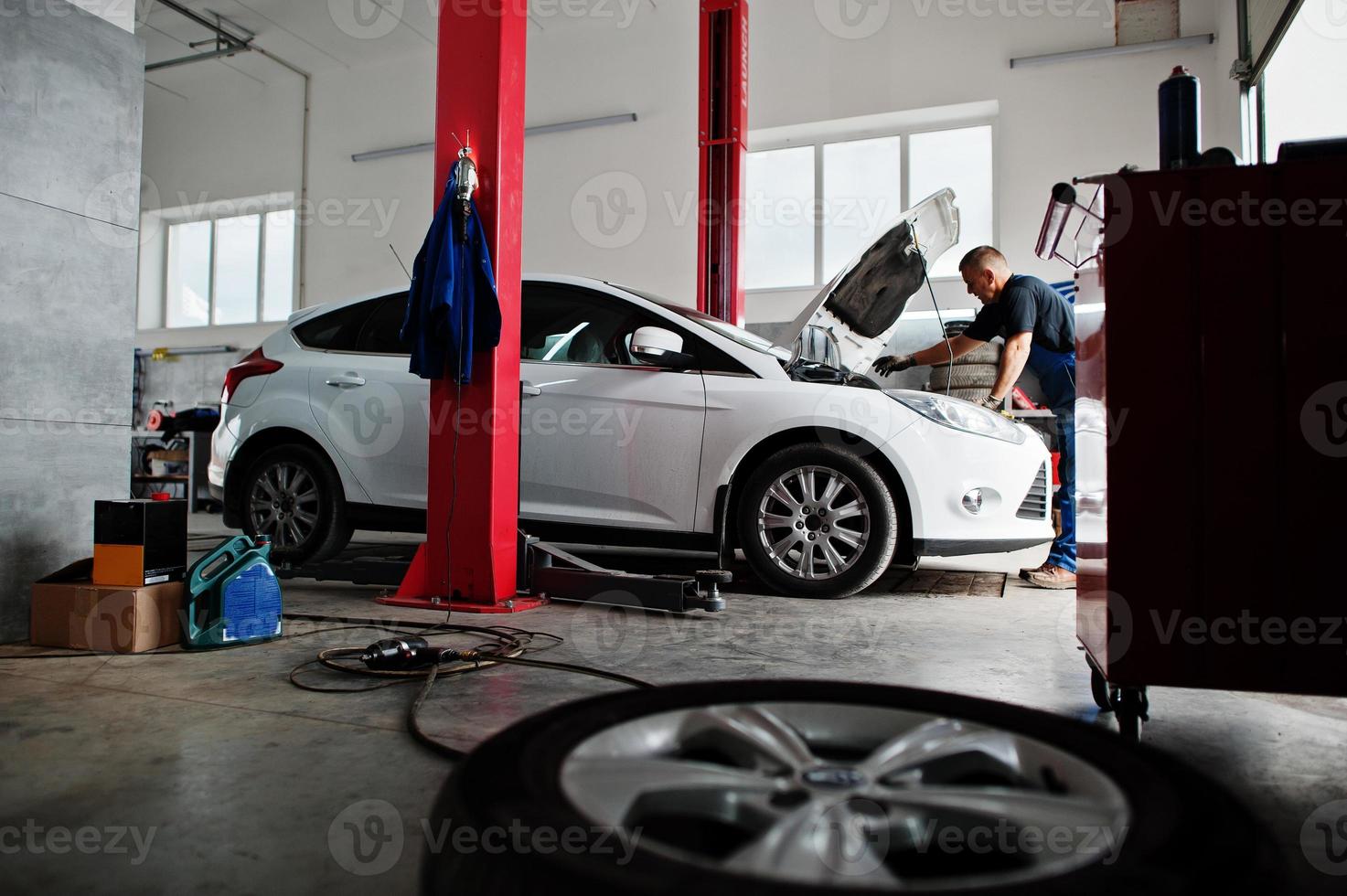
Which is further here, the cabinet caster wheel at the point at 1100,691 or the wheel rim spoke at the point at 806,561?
the wheel rim spoke at the point at 806,561

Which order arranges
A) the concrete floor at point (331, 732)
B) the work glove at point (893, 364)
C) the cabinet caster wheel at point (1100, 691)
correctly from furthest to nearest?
1. the work glove at point (893, 364)
2. the cabinet caster wheel at point (1100, 691)
3. the concrete floor at point (331, 732)

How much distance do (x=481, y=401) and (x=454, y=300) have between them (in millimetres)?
411

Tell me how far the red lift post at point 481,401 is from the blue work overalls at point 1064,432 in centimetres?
274

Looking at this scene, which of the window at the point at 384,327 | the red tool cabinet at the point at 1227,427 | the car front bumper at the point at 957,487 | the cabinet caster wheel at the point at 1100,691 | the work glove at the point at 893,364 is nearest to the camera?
the red tool cabinet at the point at 1227,427

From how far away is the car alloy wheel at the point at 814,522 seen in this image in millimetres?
3604

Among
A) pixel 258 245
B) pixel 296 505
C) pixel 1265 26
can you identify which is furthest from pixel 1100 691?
pixel 258 245

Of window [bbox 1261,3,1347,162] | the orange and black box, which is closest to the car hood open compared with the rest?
window [bbox 1261,3,1347,162]

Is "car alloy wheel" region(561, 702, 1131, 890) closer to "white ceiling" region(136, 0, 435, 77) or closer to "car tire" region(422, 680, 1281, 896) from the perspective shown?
"car tire" region(422, 680, 1281, 896)

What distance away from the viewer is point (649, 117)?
9.66 metres

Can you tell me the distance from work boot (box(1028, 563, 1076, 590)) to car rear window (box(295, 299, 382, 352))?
11.7 feet

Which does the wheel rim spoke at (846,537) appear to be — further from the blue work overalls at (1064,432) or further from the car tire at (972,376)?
the car tire at (972,376)

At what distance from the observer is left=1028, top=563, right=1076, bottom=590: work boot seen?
13.6ft

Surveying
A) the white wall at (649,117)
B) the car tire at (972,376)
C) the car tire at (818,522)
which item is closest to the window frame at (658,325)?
the car tire at (818,522)

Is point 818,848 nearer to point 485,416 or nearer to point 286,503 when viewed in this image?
point 485,416
